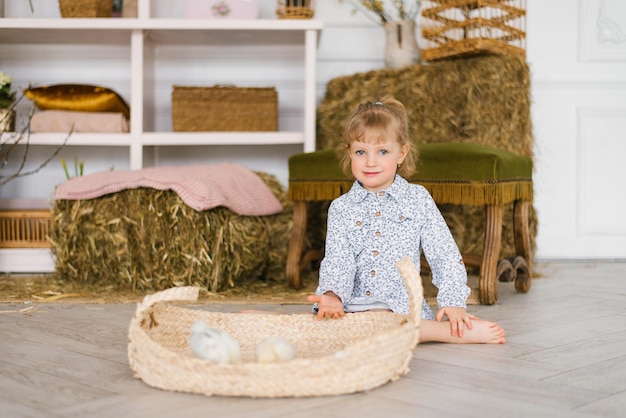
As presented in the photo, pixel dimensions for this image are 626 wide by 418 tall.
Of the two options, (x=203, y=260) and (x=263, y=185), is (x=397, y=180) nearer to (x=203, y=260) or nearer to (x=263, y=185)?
(x=203, y=260)

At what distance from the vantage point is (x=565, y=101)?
3.62 metres

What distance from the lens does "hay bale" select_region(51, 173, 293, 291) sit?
2.68 m

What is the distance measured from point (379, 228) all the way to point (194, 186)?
0.92 m

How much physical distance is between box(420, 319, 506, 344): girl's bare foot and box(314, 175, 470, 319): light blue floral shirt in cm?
11

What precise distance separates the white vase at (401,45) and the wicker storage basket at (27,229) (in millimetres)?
1506

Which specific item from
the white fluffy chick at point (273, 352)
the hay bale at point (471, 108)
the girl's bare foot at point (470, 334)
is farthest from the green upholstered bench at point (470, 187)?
the white fluffy chick at point (273, 352)

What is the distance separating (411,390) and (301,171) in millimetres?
1435

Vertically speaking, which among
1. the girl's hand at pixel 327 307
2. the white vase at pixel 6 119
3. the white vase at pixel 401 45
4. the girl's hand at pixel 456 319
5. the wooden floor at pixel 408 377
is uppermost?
the white vase at pixel 401 45

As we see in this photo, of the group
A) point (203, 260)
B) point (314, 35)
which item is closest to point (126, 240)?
point (203, 260)

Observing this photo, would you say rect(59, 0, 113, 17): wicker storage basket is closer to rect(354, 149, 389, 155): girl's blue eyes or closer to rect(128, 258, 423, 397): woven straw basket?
rect(354, 149, 389, 155): girl's blue eyes

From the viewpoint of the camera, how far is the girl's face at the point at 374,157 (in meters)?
1.87

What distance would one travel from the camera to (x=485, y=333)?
5.97 ft

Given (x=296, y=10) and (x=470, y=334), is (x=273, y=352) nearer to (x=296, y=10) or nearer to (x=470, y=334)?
(x=470, y=334)

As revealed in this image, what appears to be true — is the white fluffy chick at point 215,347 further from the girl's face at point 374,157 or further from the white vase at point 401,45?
the white vase at point 401,45
